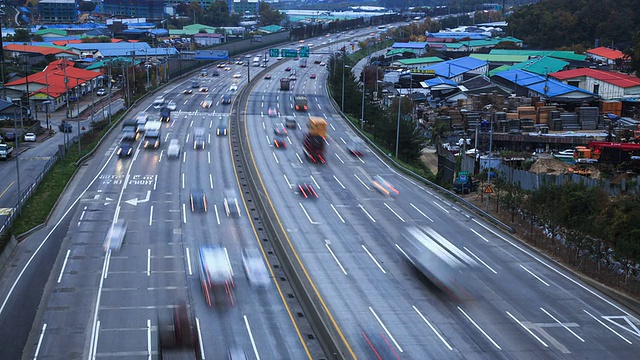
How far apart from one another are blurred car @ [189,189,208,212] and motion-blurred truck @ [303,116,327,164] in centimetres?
1522

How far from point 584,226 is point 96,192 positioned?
35.9 meters

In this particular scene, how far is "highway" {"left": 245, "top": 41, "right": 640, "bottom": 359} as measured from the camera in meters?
33.9

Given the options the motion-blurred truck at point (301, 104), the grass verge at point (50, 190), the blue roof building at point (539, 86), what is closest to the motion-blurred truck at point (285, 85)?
the motion-blurred truck at point (301, 104)

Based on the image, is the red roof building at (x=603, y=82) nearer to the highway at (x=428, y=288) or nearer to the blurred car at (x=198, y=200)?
the highway at (x=428, y=288)

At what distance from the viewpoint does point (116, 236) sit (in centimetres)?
4916

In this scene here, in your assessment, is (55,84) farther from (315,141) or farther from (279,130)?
(315,141)

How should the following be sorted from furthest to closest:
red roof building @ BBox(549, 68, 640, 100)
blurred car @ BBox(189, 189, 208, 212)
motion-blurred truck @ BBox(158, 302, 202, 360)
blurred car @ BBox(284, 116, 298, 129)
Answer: red roof building @ BBox(549, 68, 640, 100) < blurred car @ BBox(284, 116, 298, 129) < blurred car @ BBox(189, 189, 208, 212) < motion-blurred truck @ BBox(158, 302, 202, 360)

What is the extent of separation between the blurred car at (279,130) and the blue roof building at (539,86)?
40.7m

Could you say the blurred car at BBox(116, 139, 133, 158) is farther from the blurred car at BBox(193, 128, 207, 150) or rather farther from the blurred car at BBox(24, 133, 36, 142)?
the blurred car at BBox(24, 133, 36, 142)

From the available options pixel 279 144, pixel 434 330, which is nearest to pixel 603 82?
pixel 279 144

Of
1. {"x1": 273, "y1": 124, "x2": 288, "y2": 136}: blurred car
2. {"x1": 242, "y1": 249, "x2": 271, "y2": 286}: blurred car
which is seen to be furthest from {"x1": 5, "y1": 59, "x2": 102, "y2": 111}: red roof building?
{"x1": 242, "y1": 249, "x2": 271, "y2": 286}: blurred car

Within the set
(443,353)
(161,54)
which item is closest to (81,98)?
(161,54)

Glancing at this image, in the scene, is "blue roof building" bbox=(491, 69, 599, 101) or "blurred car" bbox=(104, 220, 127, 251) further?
"blue roof building" bbox=(491, 69, 599, 101)

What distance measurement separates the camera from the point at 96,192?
5984 cm
